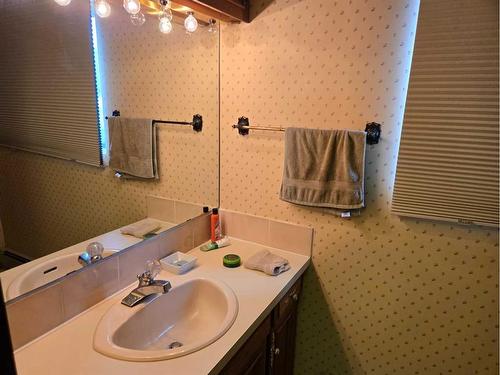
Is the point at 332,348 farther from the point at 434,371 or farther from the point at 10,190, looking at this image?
the point at 10,190

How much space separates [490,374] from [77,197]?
1.76 meters

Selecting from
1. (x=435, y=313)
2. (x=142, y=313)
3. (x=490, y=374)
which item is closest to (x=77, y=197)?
(x=142, y=313)

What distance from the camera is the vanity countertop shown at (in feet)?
2.94

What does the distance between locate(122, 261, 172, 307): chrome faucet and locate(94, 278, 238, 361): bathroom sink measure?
2 cm

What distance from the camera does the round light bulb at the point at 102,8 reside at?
108cm

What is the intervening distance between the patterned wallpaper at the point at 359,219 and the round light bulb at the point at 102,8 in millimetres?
579

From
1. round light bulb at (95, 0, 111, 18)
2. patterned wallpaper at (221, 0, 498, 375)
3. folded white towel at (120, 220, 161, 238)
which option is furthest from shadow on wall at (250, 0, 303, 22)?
folded white towel at (120, 220, 161, 238)

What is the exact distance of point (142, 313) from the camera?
3.59 feet

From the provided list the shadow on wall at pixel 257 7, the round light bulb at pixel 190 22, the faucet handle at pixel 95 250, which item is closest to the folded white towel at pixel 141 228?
the faucet handle at pixel 95 250

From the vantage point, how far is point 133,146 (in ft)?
4.36

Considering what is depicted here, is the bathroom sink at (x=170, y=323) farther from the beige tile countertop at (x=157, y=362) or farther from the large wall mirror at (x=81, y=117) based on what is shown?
the large wall mirror at (x=81, y=117)

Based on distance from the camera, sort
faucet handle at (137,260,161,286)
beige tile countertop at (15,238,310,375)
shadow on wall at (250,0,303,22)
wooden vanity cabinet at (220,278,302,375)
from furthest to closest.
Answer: shadow on wall at (250,0,303,22) < faucet handle at (137,260,161,286) < wooden vanity cabinet at (220,278,302,375) < beige tile countertop at (15,238,310,375)

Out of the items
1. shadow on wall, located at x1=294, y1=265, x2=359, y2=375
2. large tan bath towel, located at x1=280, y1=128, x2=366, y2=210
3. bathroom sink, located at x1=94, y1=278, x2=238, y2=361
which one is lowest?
shadow on wall, located at x1=294, y1=265, x2=359, y2=375

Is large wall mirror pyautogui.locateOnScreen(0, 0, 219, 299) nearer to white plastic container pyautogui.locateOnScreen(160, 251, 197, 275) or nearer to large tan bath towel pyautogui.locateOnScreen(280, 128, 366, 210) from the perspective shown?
white plastic container pyautogui.locateOnScreen(160, 251, 197, 275)
